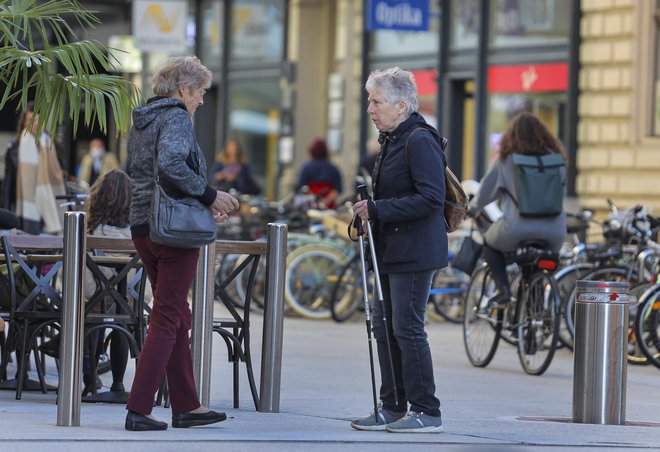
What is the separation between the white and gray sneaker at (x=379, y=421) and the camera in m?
7.80

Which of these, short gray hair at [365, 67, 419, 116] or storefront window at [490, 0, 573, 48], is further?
storefront window at [490, 0, 573, 48]

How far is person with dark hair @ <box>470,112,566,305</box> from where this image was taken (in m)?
11.2

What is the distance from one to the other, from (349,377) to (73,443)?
13.1 ft

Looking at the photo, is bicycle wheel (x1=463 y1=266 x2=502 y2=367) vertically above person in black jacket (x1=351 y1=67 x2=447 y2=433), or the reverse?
person in black jacket (x1=351 y1=67 x2=447 y2=433)

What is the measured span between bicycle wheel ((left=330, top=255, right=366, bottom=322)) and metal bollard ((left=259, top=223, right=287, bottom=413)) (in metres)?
6.80

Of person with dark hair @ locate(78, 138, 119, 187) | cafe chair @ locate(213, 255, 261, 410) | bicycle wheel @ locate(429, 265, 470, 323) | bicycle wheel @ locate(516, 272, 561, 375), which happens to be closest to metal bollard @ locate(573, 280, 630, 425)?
cafe chair @ locate(213, 255, 261, 410)

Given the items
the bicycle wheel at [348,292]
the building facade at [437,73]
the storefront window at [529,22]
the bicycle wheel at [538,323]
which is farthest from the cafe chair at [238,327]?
the storefront window at [529,22]

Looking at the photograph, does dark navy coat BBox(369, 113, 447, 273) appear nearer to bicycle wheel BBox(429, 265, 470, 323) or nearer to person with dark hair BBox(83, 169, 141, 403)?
person with dark hair BBox(83, 169, 141, 403)

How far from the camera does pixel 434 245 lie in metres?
7.69

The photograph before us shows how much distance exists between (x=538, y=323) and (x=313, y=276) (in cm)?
497

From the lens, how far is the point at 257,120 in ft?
83.5

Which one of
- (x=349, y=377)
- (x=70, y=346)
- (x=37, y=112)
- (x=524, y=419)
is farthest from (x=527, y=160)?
(x=70, y=346)

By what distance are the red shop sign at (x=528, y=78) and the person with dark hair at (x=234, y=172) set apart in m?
3.13

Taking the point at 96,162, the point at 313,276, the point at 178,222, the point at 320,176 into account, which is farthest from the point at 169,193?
the point at 96,162
